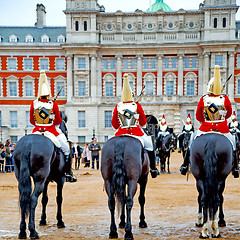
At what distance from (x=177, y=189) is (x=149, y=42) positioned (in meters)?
31.6

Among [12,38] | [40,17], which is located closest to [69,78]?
[12,38]

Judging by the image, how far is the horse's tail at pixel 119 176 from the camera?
680 centimetres

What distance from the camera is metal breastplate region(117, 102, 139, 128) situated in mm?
7875

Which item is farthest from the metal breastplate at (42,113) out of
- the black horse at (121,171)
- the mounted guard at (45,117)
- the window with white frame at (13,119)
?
the window with white frame at (13,119)

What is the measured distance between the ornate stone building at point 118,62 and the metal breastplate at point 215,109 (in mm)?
34173

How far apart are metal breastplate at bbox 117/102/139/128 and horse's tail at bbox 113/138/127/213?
973 millimetres

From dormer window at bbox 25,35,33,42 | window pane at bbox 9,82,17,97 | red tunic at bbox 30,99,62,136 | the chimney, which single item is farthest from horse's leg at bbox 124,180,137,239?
the chimney

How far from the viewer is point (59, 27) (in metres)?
46.4

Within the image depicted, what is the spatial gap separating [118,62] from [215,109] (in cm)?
3609

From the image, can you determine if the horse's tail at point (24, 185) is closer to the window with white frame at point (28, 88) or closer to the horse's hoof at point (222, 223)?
the horse's hoof at point (222, 223)

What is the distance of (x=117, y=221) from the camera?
8570 millimetres

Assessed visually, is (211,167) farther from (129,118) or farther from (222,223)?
(129,118)

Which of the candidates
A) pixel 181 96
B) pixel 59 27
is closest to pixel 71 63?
pixel 59 27

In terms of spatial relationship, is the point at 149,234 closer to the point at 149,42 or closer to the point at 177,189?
the point at 177,189
